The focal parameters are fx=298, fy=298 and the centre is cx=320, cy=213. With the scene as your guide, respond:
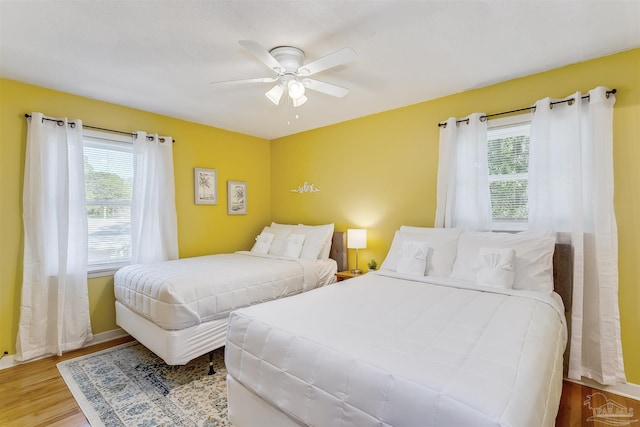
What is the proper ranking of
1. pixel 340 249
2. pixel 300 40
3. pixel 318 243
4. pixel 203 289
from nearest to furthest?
pixel 300 40 → pixel 203 289 → pixel 318 243 → pixel 340 249

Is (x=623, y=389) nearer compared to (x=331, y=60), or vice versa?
(x=331, y=60)

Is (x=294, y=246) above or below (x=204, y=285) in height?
above

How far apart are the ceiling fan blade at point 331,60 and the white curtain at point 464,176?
1.49 m

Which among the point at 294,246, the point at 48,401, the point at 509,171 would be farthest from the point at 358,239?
the point at 48,401

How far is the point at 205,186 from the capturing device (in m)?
3.96

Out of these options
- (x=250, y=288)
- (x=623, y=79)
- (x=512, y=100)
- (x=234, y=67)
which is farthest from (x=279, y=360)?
(x=623, y=79)

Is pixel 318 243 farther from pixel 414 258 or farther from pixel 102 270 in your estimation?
pixel 102 270

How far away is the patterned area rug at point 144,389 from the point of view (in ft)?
6.28

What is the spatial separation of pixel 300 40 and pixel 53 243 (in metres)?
2.84

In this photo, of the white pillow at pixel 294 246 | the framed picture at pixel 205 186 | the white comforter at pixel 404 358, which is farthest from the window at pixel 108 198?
the white comforter at pixel 404 358

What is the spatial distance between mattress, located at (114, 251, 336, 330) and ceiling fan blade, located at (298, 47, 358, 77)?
1824 millimetres

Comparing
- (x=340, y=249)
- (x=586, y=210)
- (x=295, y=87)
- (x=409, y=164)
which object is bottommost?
(x=340, y=249)

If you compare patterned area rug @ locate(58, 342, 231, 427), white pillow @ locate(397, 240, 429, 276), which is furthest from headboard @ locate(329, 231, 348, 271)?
patterned area rug @ locate(58, 342, 231, 427)

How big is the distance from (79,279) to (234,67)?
2482 mm
